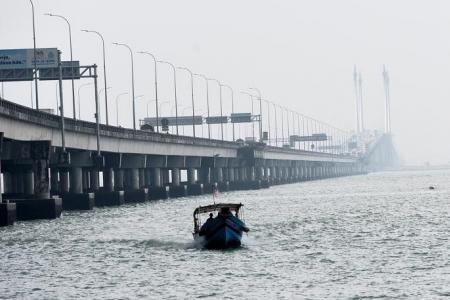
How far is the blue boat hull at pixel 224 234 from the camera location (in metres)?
70.4

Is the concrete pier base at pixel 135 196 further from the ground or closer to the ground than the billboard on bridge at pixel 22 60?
closer to the ground

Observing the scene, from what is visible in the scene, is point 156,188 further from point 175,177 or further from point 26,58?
point 26,58

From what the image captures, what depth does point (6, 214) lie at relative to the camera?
3735 inches

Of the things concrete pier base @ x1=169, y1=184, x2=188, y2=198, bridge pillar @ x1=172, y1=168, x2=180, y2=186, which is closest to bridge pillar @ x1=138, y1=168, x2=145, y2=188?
concrete pier base @ x1=169, y1=184, x2=188, y2=198

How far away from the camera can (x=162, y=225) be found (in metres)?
96.6

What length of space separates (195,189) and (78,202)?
6595 cm

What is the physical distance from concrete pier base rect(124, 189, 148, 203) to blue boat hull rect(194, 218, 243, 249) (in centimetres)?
8635

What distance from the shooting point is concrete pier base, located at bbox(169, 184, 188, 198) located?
18494 cm

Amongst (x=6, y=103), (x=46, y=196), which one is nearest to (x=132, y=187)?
(x=46, y=196)

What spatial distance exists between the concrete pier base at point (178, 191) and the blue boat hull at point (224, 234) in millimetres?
112419

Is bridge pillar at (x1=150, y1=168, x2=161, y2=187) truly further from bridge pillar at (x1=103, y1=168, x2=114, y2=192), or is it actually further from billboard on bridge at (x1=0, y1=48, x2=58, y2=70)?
billboard on bridge at (x1=0, y1=48, x2=58, y2=70)

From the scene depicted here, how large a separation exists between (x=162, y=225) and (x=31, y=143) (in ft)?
54.1

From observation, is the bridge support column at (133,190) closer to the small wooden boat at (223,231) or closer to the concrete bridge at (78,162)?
the concrete bridge at (78,162)

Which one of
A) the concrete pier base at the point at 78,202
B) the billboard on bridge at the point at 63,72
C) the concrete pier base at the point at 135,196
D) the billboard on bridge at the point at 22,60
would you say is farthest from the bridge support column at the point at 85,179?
the concrete pier base at the point at 78,202
